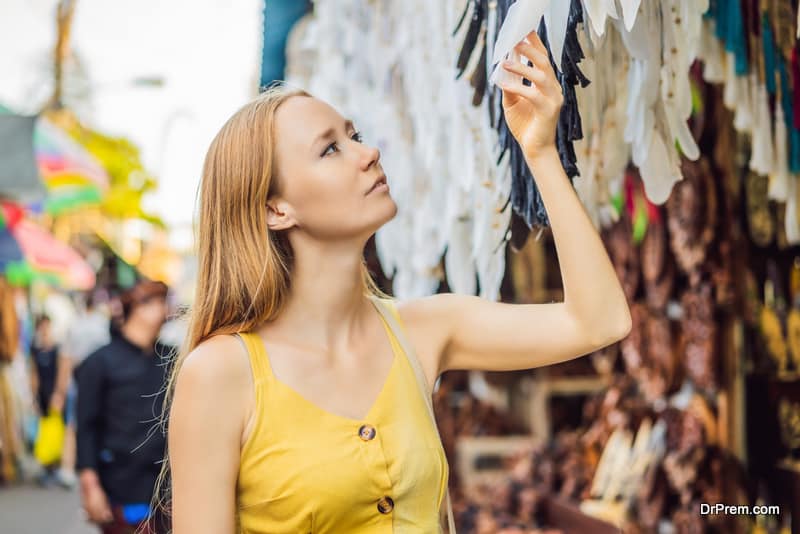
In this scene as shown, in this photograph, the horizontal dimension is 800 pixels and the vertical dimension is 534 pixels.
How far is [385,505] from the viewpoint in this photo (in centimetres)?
160

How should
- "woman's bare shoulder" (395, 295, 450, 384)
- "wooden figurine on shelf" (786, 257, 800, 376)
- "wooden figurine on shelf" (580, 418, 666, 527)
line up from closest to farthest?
"woman's bare shoulder" (395, 295, 450, 384), "wooden figurine on shelf" (786, 257, 800, 376), "wooden figurine on shelf" (580, 418, 666, 527)

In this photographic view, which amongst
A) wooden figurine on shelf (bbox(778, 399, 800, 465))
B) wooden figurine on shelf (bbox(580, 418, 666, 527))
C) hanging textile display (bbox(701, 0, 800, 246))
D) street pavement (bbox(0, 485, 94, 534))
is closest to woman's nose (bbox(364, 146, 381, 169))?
hanging textile display (bbox(701, 0, 800, 246))

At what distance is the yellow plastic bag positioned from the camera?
34.6 feet

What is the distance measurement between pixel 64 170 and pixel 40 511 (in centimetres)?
341

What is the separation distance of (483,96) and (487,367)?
1.84ft

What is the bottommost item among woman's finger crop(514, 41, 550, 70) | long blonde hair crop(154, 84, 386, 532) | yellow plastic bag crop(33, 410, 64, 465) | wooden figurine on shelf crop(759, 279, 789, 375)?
yellow plastic bag crop(33, 410, 64, 465)

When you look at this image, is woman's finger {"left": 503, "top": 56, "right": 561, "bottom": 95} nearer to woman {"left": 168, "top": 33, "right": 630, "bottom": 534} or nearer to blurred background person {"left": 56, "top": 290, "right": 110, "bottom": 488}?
woman {"left": 168, "top": 33, "right": 630, "bottom": 534}

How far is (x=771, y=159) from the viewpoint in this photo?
2.37 metres

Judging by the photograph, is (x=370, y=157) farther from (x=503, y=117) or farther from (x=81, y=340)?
(x=81, y=340)

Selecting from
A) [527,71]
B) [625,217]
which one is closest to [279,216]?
[527,71]

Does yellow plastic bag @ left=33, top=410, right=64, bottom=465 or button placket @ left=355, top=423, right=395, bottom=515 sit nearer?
button placket @ left=355, top=423, right=395, bottom=515

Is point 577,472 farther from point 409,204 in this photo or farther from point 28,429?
point 28,429

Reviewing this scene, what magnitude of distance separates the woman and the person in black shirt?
259cm

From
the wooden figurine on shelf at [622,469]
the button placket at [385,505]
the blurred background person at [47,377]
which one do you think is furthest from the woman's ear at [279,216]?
the blurred background person at [47,377]
